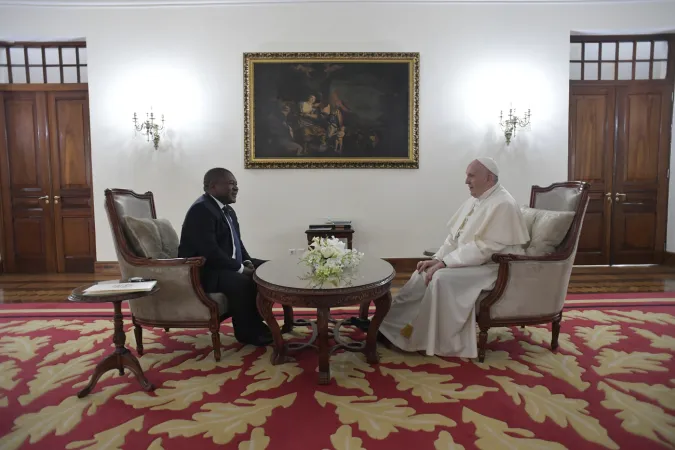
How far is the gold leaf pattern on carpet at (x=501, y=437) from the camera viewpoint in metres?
2.05

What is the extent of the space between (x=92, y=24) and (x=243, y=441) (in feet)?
20.8

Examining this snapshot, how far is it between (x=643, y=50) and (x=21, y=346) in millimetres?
8809

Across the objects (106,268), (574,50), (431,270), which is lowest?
(106,268)

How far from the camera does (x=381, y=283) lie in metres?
2.83

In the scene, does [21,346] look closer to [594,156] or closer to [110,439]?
[110,439]

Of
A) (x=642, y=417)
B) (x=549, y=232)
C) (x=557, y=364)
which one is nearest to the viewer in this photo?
(x=642, y=417)

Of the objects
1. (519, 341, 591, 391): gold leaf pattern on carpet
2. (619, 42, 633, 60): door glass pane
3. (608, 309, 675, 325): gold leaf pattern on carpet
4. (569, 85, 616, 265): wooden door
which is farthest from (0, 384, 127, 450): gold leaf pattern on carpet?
(619, 42, 633, 60): door glass pane

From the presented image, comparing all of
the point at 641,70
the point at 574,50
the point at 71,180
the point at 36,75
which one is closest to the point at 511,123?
the point at 574,50

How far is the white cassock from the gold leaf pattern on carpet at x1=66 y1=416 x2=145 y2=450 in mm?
1864

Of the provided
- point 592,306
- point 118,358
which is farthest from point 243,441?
point 592,306

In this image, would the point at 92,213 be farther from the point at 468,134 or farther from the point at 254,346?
the point at 468,134

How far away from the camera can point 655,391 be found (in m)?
2.59

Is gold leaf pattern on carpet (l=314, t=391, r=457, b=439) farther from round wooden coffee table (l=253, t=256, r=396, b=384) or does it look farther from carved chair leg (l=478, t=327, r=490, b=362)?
carved chair leg (l=478, t=327, r=490, b=362)

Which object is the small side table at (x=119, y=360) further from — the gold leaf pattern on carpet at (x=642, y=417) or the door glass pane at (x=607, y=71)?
the door glass pane at (x=607, y=71)
